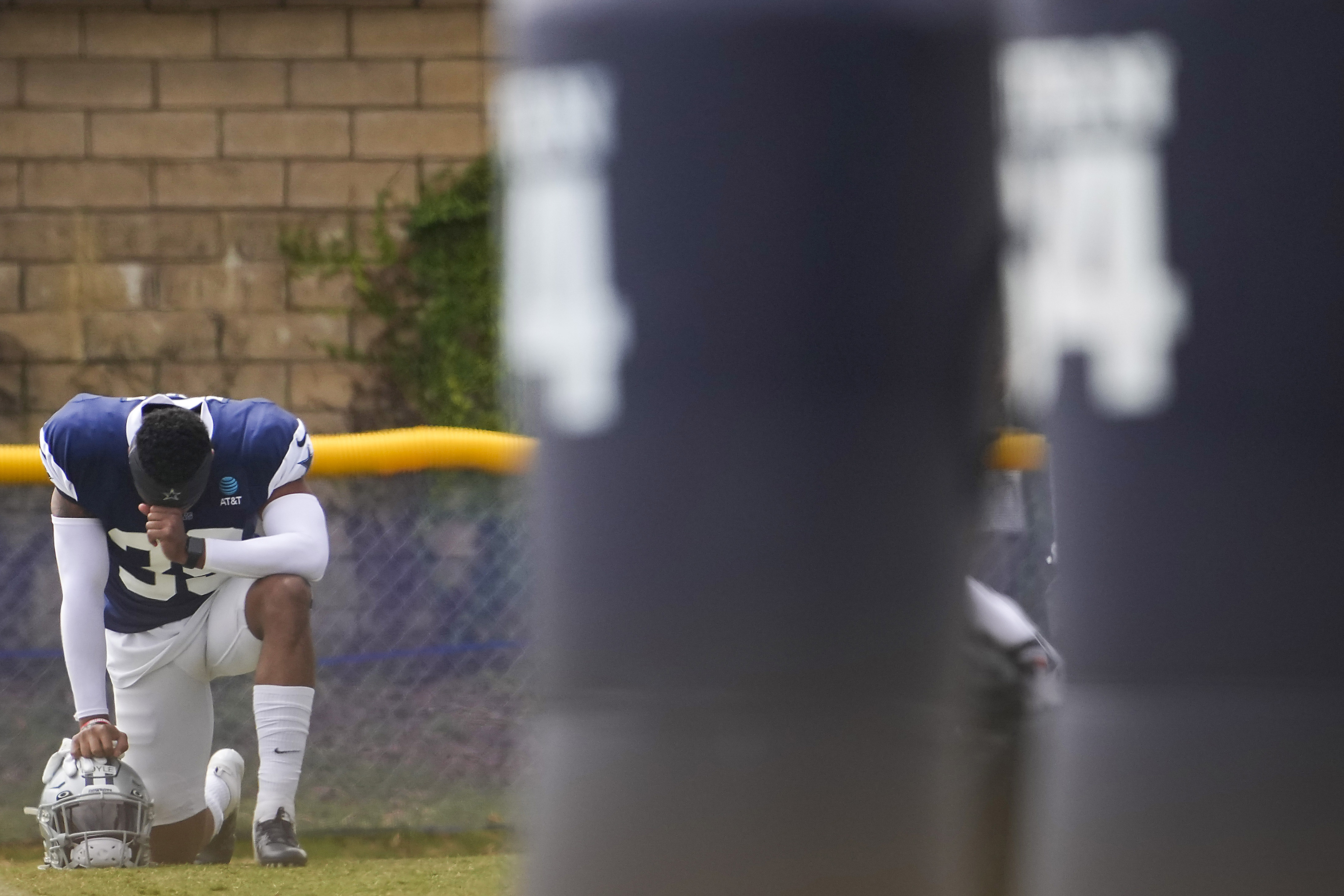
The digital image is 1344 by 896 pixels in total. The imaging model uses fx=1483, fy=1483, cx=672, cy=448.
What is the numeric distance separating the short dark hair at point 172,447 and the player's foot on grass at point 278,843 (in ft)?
2.37

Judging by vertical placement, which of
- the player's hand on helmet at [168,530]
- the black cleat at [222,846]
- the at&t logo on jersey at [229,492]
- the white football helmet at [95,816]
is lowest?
the black cleat at [222,846]

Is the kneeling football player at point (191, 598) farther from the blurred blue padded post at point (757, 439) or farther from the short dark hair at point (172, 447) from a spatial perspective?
the blurred blue padded post at point (757, 439)

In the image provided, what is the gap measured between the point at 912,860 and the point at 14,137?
5.37m

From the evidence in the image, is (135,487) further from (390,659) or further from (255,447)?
(390,659)

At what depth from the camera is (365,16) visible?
5621 millimetres

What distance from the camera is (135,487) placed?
9.70 feet

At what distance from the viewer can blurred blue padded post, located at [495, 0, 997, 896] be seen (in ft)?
3.73

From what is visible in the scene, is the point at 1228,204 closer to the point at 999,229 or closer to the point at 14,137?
the point at 999,229

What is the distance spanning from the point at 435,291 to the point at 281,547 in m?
2.88

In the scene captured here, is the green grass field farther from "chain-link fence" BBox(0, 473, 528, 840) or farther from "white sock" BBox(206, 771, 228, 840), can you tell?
"chain-link fence" BBox(0, 473, 528, 840)

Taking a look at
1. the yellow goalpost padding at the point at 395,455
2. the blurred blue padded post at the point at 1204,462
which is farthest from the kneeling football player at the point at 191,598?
the blurred blue padded post at the point at 1204,462

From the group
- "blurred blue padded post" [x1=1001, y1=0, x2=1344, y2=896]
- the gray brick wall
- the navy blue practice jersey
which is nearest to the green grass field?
the navy blue practice jersey

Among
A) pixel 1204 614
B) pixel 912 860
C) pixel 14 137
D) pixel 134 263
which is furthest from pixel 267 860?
pixel 14 137

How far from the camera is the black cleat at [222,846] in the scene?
3.08m
